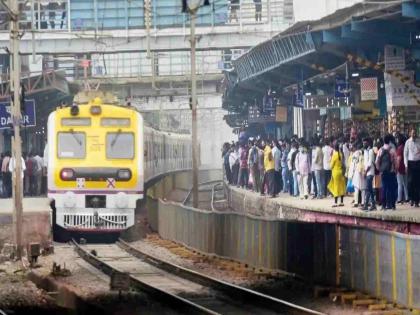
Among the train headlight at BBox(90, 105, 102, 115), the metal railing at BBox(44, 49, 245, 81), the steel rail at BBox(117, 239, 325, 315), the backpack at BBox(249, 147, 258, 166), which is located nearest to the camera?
the steel rail at BBox(117, 239, 325, 315)

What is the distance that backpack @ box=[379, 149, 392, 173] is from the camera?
76.0ft

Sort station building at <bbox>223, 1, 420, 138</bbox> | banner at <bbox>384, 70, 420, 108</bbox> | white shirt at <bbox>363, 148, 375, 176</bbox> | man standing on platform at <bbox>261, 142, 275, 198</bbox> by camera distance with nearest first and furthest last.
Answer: white shirt at <bbox>363, 148, 375, 176</bbox>, banner at <bbox>384, 70, 420, 108</bbox>, station building at <bbox>223, 1, 420, 138</bbox>, man standing on platform at <bbox>261, 142, 275, 198</bbox>


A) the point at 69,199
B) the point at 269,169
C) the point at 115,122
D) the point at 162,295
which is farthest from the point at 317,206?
the point at 162,295

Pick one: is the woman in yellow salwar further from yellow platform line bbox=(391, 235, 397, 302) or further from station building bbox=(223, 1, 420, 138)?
yellow platform line bbox=(391, 235, 397, 302)

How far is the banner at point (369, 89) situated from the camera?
29453 mm

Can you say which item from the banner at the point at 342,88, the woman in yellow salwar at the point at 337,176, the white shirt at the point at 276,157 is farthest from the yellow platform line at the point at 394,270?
Answer: the white shirt at the point at 276,157

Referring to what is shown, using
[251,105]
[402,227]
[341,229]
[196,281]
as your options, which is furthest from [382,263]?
[251,105]

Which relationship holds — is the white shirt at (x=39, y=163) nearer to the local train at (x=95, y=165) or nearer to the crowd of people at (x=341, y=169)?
the crowd of people at (x=341, y=169)

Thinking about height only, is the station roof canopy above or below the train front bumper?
above

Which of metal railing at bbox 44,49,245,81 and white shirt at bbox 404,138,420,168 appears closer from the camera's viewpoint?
white shirt at bbox 404,138,420,168

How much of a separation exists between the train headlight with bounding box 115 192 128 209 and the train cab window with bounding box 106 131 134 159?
3.34 feet

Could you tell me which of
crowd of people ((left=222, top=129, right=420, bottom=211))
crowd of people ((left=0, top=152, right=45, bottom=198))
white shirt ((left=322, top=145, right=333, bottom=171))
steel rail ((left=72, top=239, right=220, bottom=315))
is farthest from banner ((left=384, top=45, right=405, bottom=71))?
crowd of people ((left=0, top=152, right=45, bottom=198))

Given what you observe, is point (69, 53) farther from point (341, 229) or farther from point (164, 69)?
point (341, 229)

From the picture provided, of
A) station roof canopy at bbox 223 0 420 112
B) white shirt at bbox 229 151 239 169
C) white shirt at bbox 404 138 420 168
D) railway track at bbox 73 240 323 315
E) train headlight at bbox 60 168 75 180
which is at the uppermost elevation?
station roof canopy at bbox 223 0 420 112
